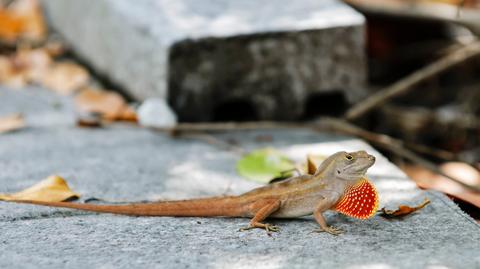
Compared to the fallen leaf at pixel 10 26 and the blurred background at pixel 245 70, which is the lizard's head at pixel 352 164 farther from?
the fallen leaf at pixel 10 26

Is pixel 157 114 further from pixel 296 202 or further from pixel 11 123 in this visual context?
pixel 296 202

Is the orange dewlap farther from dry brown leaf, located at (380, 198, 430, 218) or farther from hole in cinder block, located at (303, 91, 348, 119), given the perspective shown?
hole in cinder block, located at (303, 91, 348, 119)

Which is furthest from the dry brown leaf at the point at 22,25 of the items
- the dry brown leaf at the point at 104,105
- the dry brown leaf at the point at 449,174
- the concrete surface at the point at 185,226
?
the dry brown leaf at the point at 449,174

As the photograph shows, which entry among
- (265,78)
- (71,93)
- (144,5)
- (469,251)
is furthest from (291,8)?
(469,251)

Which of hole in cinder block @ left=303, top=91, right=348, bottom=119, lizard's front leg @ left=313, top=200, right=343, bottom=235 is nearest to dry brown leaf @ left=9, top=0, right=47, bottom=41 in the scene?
hole in cinder block @ left=303, top=91, right=348, bottom=119

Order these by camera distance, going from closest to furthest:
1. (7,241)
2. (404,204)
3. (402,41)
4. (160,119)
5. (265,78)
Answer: (7,241)
(404,204)
(160,119)
(265,78)
(402,41)

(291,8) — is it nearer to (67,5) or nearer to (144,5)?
(144,5)

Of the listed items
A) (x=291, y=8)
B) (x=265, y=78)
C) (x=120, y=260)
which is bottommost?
(x=120, y=260)
